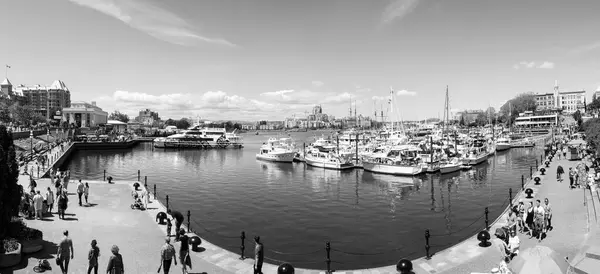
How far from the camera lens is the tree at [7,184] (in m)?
13.3

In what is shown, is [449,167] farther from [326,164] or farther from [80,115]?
[80,115]

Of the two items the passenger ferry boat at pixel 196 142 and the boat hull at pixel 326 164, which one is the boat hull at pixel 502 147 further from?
the passenger ferry boat at pixel 196 142

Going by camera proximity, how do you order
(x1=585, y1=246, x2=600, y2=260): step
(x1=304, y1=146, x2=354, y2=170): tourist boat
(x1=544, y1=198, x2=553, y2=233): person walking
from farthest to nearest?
(x1=304, y1=146, x2=354, y2=170): tourist boat, (x1=544, y1=198, x2=553, y2=233): person walking, (x1=585, y1=246, x2=600, y2=260): step

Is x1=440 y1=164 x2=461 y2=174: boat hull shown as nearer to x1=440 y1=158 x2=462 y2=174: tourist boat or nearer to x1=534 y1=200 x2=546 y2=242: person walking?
x1=440 y1=158 x2=462 y2=174: tourist boat

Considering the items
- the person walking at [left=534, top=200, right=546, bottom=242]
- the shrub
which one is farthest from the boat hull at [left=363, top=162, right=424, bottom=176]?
the shrub

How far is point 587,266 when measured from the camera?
1041 centimetres

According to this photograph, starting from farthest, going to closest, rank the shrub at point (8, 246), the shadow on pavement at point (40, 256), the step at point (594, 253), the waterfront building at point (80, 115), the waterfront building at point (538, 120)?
the waterfront building at point (80, 115), the waterfront building at point (538, 120), the shrub at point (8, 246), the shadow on pavement at point (40, 256), the step at point (594, 253)

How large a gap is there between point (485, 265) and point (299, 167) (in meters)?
51.2

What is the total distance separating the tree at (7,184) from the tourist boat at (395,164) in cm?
4556

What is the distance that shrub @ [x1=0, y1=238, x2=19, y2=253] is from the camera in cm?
1280

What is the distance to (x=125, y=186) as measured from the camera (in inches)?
1213

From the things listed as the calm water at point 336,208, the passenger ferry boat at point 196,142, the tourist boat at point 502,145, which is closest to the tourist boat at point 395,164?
the calm water at point 336,208

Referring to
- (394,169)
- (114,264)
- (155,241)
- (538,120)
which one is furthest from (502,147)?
(114,264)

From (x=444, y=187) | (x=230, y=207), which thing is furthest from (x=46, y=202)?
(x=444, y=187)
